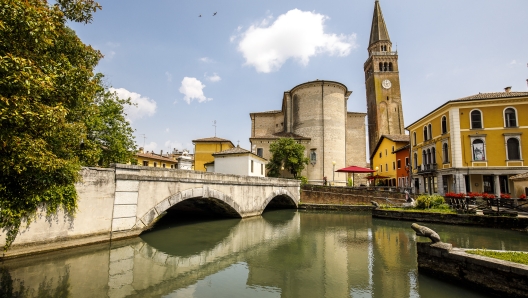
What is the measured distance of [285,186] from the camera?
2425cm

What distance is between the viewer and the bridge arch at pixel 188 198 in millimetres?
11875

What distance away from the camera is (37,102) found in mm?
4855

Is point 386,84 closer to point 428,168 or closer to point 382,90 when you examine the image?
point 382,90

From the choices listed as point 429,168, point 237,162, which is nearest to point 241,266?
point 237,162

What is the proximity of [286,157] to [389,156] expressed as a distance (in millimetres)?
14453

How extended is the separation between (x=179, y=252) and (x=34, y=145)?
7247 mm

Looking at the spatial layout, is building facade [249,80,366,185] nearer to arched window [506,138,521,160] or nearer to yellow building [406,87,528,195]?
yellow building [406,87,528,195]

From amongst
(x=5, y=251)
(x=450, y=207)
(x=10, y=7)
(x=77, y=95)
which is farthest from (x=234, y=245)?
(x=450, y=207)

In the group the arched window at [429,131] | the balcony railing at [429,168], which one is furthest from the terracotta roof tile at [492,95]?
the balcony railing at [429,168]

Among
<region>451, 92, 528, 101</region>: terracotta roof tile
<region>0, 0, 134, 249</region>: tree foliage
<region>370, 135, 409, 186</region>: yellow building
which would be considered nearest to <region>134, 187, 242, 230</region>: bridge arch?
<region>0, 0, 134, 249</region>: tree foliage

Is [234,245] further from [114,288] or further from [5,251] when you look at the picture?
[5,251]

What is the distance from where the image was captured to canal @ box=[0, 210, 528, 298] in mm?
6828

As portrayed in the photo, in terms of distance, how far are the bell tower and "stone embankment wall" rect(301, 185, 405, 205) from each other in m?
26.3

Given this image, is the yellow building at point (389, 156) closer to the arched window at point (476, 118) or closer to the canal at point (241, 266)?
the arched window at point (476, 118)
